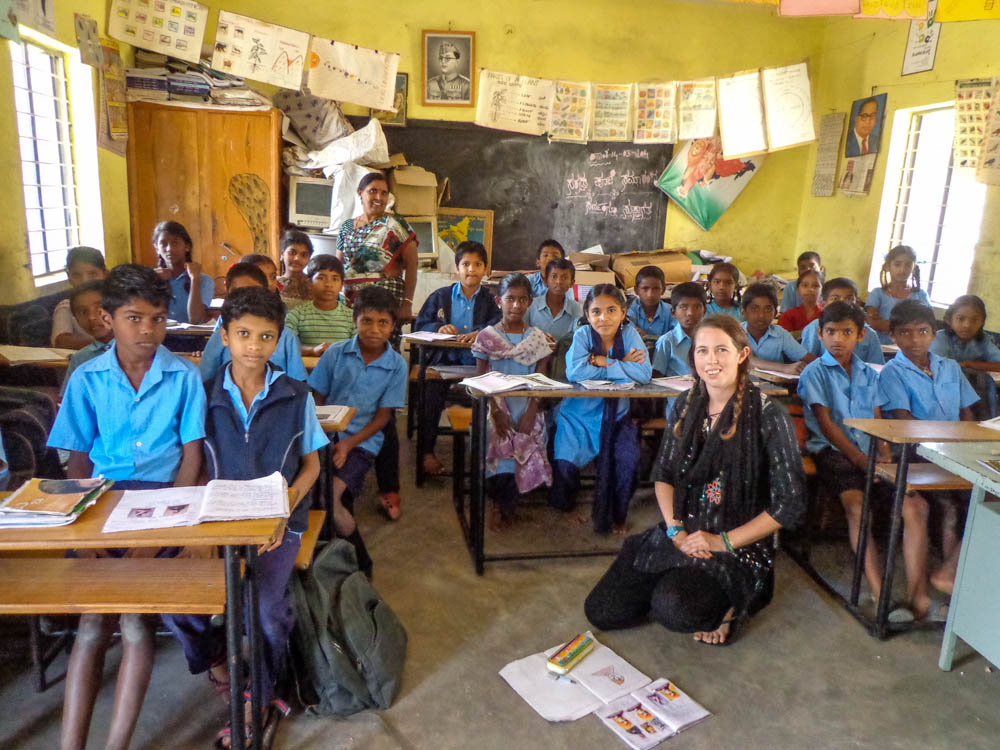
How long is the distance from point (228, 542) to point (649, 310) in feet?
11.2

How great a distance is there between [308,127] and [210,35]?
1070 millimetres

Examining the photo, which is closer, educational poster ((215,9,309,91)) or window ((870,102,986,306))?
educational poster ((215,9,309,91))

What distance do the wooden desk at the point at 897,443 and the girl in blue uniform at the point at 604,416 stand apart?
92cm

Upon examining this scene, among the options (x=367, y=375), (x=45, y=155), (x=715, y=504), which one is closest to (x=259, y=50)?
(x=45, y=155)

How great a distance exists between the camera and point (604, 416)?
3127mm

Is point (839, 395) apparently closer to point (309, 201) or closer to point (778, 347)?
point (778, 347)

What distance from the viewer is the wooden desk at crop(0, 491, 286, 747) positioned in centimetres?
139

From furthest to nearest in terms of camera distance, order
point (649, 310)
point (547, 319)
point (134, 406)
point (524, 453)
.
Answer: point (649, 310) < point (547, 319) < point (524, 453) < point (134, 406)

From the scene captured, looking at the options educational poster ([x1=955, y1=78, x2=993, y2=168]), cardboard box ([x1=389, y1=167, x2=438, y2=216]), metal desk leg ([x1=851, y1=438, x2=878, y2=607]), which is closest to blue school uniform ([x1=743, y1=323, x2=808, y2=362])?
metal desk leg ([x1=851, y1=438, x2=878, y2=607])

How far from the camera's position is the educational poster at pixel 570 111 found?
5.87 metres

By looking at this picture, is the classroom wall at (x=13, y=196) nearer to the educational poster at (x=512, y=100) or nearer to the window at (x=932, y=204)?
the educational poster at (x=512, y=100)

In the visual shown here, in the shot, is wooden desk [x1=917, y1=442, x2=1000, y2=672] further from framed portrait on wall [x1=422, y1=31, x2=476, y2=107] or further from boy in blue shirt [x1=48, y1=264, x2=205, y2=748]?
framed portrait on wall [x1=422, y1=31, x2=476, y2=107]

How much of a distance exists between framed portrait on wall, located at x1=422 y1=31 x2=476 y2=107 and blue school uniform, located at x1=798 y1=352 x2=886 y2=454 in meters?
4.18

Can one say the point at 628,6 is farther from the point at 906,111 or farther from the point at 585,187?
the point at 906,111
